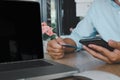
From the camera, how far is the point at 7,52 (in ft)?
3.29

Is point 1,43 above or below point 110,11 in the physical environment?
below

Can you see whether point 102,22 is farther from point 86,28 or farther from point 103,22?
point 86,28

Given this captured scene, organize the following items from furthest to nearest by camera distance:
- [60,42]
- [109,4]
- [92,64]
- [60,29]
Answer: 1. [60,29]
2. [109,4]
3. [60,42]
4. [92,64]

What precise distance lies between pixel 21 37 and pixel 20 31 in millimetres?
26

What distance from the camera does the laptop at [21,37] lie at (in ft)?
3.24

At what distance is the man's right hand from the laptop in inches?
4.8

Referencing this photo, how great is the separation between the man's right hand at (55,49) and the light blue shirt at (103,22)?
1.70 feet

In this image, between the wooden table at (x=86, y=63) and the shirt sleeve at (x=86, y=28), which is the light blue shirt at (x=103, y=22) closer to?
the shirt sleeve at (x=86, y=28)

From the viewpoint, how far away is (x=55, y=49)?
1169mm

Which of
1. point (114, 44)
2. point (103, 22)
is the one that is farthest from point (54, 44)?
point (103, 22)

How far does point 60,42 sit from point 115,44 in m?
0.34

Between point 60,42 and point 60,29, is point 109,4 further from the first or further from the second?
point 60,42

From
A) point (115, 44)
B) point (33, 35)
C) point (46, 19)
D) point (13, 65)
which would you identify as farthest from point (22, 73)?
point (46, 19)

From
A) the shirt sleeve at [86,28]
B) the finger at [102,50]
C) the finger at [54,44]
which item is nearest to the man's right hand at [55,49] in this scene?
the finger at [54,44]
